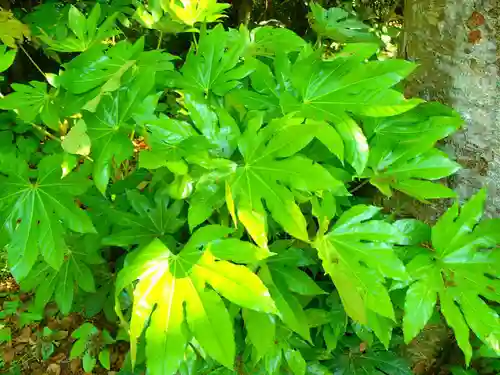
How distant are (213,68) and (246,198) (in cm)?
39

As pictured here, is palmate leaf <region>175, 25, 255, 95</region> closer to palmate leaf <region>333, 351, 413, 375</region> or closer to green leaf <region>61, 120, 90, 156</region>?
green leaf <region>61, 120, 90, 156</region>

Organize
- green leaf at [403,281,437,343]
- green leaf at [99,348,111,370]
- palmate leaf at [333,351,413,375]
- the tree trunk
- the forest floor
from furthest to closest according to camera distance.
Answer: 1. the forest floor
2. green leaf at [99,348,111,370]
3. palmate leaf at [333,351,413,375]
4. the tree trunk
5. green leaf at [403,281,437,343]

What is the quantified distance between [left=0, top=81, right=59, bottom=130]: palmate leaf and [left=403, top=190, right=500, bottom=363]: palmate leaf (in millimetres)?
899

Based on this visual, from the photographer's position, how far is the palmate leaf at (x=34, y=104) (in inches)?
46.9

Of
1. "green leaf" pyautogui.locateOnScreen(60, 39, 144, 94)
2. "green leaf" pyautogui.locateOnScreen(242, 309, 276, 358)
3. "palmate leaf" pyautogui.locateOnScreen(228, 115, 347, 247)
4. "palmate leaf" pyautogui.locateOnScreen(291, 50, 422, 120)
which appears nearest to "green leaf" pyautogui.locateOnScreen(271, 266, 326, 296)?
"green leaf" pyautogui.locateOnScreen(242, 309, 276, 358)

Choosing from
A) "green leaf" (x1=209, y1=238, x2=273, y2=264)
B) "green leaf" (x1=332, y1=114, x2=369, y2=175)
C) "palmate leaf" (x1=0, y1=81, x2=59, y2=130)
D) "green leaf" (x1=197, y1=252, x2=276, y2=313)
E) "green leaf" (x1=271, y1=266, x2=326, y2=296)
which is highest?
"green leaf" (x1=332, y1=114, x2=369, y2=175)

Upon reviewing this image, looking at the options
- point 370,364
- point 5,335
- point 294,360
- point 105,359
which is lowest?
point 5,335

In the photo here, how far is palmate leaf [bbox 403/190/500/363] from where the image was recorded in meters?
1.08

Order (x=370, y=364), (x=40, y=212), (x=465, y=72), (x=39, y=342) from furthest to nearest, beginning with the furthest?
1. (x=39, y=342)
2. (x=370, y=364)
3. (x=465, y=72)
4. (x=40, y=212)

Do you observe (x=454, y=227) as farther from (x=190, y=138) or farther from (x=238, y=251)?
(x=190, y=138)

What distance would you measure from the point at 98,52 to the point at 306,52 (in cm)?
50

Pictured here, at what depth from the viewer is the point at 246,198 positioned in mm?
961

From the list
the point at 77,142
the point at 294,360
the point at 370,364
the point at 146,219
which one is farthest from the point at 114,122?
the point at 370,364

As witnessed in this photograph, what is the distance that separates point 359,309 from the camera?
975 millimetres
